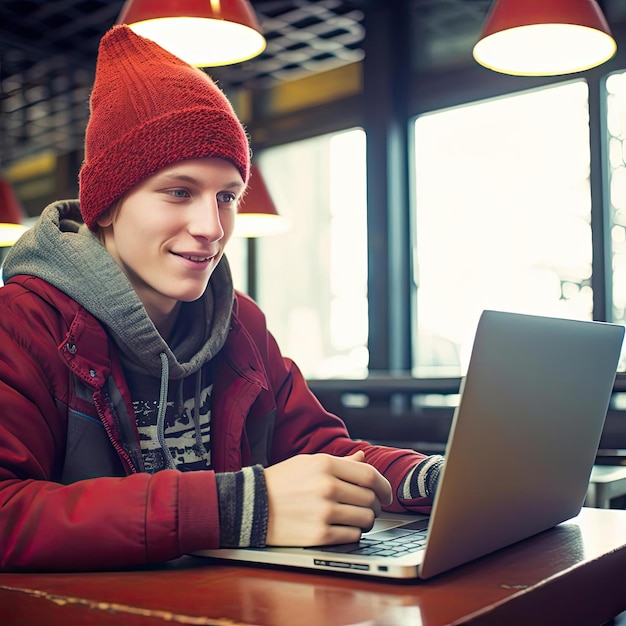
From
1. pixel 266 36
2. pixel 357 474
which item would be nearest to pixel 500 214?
pixel 266 36

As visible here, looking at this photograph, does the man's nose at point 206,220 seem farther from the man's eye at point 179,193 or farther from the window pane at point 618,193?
the window pane at point 618,193

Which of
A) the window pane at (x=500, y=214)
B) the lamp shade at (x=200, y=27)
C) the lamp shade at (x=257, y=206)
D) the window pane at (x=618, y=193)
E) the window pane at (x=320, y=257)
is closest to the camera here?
the lamp shade at (x=200, y=27)

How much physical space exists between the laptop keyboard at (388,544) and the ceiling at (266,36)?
353 centimetres

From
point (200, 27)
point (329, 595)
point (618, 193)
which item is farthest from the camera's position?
point (618, 193)

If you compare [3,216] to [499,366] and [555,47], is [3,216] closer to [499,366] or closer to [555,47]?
[555,47]

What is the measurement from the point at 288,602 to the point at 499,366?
0.26m

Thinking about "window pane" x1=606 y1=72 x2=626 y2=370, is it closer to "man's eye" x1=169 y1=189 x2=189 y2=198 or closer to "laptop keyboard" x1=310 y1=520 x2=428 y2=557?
"man's eye" x1=169 y1=189 x2=189 y2=198

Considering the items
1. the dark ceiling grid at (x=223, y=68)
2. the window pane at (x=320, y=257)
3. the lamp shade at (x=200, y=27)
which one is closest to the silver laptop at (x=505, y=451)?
the lamp shade at (x=200, y=27)

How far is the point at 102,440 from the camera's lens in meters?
1.07

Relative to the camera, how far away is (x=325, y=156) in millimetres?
5520

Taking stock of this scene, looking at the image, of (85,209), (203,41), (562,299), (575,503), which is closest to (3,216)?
(203,41)

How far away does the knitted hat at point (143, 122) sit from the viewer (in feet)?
3.83

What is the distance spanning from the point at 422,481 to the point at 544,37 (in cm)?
163

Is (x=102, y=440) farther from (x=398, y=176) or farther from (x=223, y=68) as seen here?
(x=223, y=68)
